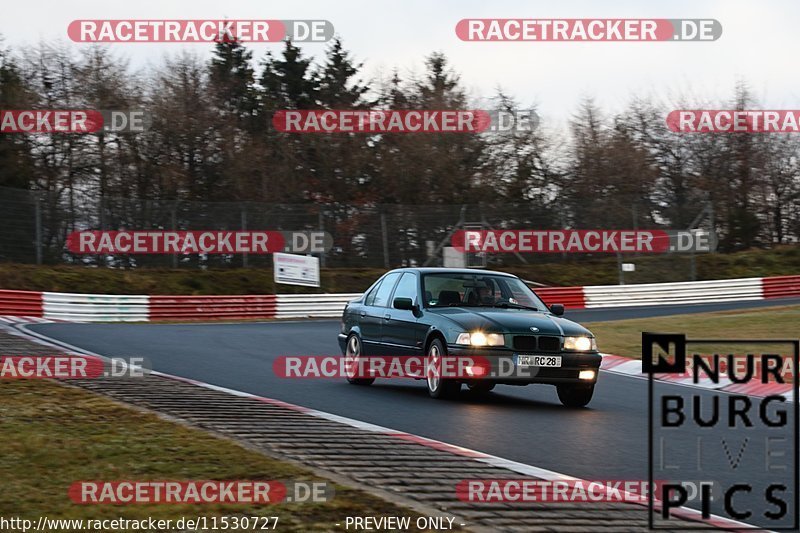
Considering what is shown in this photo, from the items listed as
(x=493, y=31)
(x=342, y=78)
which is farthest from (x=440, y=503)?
(x=342, y=78)

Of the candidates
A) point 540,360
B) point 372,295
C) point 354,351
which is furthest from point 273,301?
point 540,360

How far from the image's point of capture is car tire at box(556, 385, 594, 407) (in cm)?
1209

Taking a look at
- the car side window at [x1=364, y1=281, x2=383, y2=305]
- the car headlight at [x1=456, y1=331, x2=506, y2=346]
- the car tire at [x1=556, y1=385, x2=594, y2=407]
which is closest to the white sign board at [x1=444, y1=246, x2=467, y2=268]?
the car side window at [x1=364, y1=281, x2=383, y2=305]

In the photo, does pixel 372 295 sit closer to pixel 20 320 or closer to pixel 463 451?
pixel 463 451

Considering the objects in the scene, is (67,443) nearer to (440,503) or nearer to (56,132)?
(440,503)

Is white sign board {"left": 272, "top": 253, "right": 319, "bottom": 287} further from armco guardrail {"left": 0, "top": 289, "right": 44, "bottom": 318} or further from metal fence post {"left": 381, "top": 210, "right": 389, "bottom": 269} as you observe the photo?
armco guardrail {"left": 0, "top": 289, "right": 44, "bottom": 318}

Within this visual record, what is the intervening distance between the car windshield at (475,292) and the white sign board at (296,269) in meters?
22.3

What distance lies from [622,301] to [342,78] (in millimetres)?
28192

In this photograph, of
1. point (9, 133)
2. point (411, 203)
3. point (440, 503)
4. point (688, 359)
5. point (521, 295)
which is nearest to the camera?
point (440, 503)

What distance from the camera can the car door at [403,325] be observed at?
12672 mm

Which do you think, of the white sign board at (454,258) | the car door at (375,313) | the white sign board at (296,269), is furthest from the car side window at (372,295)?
the white sign board at (454,258)

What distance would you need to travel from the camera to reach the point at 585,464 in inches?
320

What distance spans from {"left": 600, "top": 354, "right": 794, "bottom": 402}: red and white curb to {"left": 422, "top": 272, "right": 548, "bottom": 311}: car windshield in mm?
2179

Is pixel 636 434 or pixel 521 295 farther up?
pixel 521 295
